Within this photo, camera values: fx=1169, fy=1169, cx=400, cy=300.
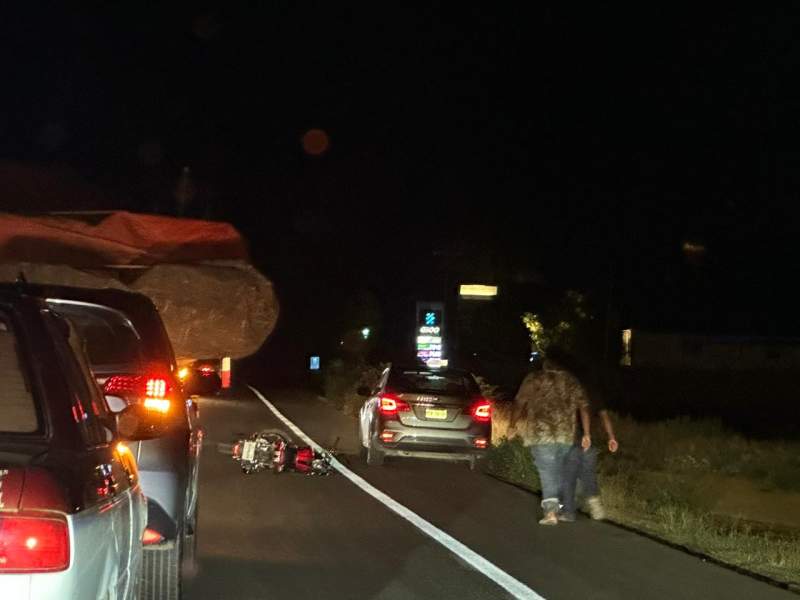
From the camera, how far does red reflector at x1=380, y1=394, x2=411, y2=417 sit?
17.1 metres

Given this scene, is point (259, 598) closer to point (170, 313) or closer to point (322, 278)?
point (170, 313)

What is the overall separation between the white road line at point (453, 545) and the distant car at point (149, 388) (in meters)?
2.75

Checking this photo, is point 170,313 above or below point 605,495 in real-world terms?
above

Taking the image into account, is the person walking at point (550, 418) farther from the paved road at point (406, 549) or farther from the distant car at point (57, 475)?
the distant car at point (57, 475)

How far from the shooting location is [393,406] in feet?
56.2

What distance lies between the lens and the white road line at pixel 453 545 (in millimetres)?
8789

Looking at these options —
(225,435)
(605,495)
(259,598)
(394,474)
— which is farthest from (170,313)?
(225,435)

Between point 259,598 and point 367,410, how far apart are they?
10.1 metres

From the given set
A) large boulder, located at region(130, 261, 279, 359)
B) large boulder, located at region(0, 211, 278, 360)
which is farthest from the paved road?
large boulder, located at region(0, 211, 278, 360)

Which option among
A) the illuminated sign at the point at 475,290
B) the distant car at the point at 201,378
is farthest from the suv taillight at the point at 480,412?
the illuminated sign at the point at 475,290

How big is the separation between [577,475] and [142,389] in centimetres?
665

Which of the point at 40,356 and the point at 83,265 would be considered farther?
the point at 83,265

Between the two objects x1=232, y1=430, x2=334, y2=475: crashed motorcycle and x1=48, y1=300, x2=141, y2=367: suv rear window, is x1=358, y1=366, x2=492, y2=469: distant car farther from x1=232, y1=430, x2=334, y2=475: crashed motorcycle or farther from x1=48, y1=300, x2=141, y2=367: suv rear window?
x1=48, y1=300, x2=141, y2=367: suv rear window

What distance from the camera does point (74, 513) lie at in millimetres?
3713
